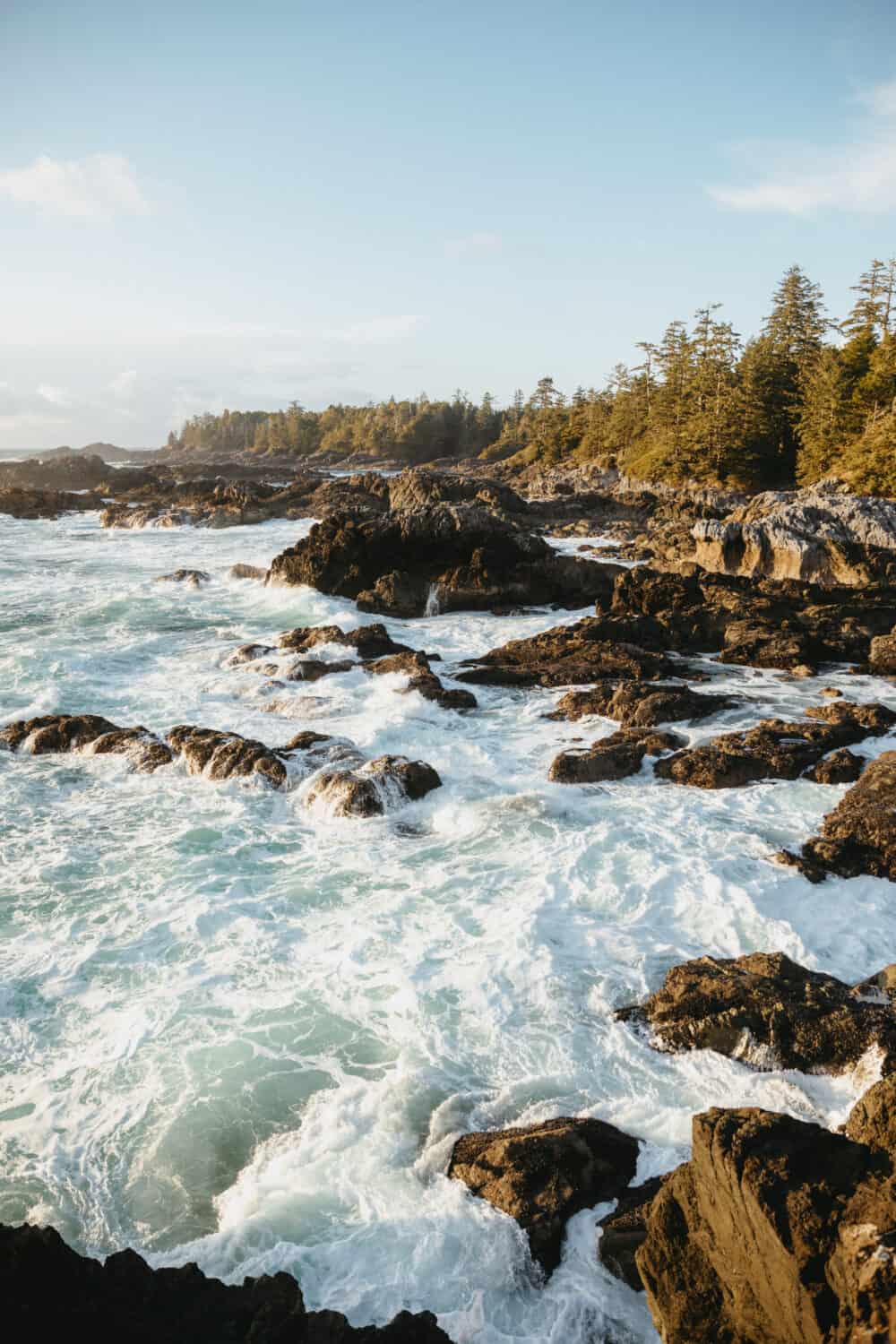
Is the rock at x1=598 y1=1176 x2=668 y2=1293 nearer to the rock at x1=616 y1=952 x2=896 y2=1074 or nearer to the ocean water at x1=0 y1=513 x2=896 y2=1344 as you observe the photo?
the ocean water at x1=0 y1=513 x2=896 y2=1344

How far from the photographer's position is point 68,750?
14227 mm

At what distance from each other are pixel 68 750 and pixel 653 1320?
12871mm

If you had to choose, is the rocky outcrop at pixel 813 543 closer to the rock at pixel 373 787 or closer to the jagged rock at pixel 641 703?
the jagged rock at pixel 641 703

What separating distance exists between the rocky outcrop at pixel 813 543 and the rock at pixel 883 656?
6.08 metres

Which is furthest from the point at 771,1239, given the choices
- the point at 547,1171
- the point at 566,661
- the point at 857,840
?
the point at 566,661

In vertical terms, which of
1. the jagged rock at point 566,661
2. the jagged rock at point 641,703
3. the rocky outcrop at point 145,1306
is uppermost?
the jagged rock at point 566,661

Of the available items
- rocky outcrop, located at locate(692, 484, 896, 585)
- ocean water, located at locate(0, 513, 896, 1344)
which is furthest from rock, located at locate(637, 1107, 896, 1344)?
rocky outcrop, located at locate(692, 484, 896, 585)

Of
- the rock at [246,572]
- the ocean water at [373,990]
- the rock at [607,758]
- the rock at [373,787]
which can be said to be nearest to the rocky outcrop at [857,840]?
the ocean water at [373,990]

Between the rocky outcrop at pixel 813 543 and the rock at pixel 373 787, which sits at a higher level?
the rocky outcrop at pixel 813 543

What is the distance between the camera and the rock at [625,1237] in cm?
497

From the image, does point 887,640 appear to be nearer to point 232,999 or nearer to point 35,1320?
point 232,999

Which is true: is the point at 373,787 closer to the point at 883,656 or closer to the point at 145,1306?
the point at 145,1306

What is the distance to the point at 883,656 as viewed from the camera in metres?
17.8

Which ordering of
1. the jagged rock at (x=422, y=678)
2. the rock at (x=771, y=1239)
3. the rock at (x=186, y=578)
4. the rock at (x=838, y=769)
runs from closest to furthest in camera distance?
the rock at (x=771, y=1239) → the rock at (x=838, y=769) → the jagged rock at (x=422, y=678) → the rock at (x=186, y=578)
